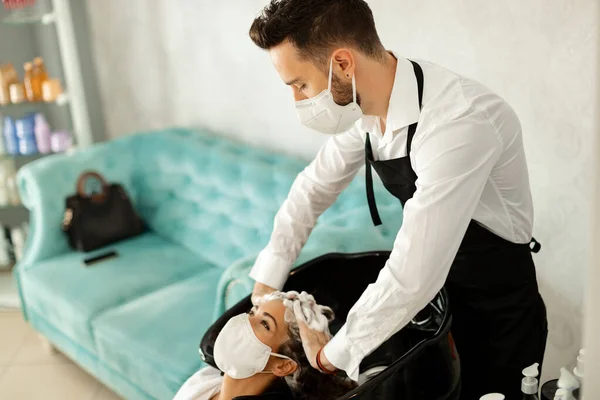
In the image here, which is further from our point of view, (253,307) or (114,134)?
(114,134)

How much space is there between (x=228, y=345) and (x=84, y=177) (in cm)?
193

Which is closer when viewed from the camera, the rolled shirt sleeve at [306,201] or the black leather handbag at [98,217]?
the rolled shirt sleeve at [306,201]

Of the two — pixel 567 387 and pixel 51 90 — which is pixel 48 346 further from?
pixel 567 387

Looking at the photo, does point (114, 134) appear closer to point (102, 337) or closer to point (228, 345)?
point (102, 337)

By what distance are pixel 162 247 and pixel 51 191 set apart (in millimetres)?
564

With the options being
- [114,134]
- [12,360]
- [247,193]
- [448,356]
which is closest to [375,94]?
[448,356]

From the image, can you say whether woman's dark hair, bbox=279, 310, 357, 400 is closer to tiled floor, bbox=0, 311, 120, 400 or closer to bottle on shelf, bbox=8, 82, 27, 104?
tiled floor, bbox=0, 311, 120, 400

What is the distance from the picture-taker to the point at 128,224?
3.23 metres

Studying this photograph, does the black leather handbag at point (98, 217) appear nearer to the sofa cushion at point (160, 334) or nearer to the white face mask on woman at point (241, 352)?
the sofa cushion at point (160, 334)

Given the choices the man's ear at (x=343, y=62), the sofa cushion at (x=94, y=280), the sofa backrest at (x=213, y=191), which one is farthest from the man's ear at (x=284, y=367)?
the sofa cushion at (x=94, y=280)

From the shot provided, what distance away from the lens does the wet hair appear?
148 centimetres

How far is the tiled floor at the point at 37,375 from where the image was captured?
281 cm

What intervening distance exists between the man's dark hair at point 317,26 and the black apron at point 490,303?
0.16m

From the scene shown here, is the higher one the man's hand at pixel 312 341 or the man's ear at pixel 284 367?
the man's hand at pixel 312 341
